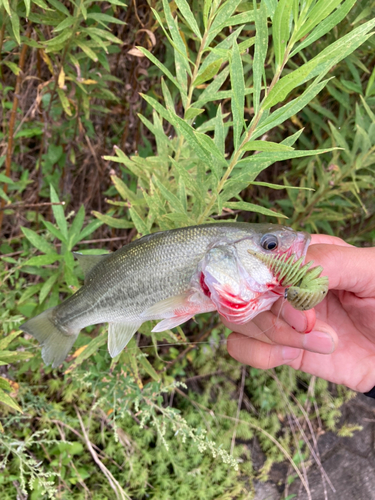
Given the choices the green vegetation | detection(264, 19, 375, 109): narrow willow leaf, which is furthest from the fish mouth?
detection(264, 19, 375, 109): narrow willow leaf

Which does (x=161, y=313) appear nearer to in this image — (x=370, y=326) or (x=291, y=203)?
(x=370, y=326)

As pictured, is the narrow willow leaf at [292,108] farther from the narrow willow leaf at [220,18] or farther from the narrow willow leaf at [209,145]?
the narrow willow leaf at [220,18]

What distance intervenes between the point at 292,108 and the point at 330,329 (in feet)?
2.94

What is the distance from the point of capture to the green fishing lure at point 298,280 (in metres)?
1.06

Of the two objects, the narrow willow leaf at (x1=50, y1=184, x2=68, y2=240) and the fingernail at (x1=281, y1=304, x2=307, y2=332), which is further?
the narrow willow leaf at (x1=50, y1=184, x2=68, y2=240)

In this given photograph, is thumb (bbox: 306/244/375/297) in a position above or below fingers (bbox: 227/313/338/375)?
above

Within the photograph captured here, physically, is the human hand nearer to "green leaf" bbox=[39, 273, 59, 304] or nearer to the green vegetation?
the green vegetation

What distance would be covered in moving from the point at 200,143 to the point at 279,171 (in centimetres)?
181

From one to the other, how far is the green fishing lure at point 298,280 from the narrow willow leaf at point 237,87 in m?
0.41

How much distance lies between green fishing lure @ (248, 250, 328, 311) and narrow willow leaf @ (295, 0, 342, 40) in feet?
2.13

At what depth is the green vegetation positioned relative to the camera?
1.30 meters

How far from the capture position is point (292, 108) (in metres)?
1.03

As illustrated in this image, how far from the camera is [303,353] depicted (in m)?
2.13

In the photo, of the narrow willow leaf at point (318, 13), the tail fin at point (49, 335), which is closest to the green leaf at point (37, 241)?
the tail fin at point (49, 335)
